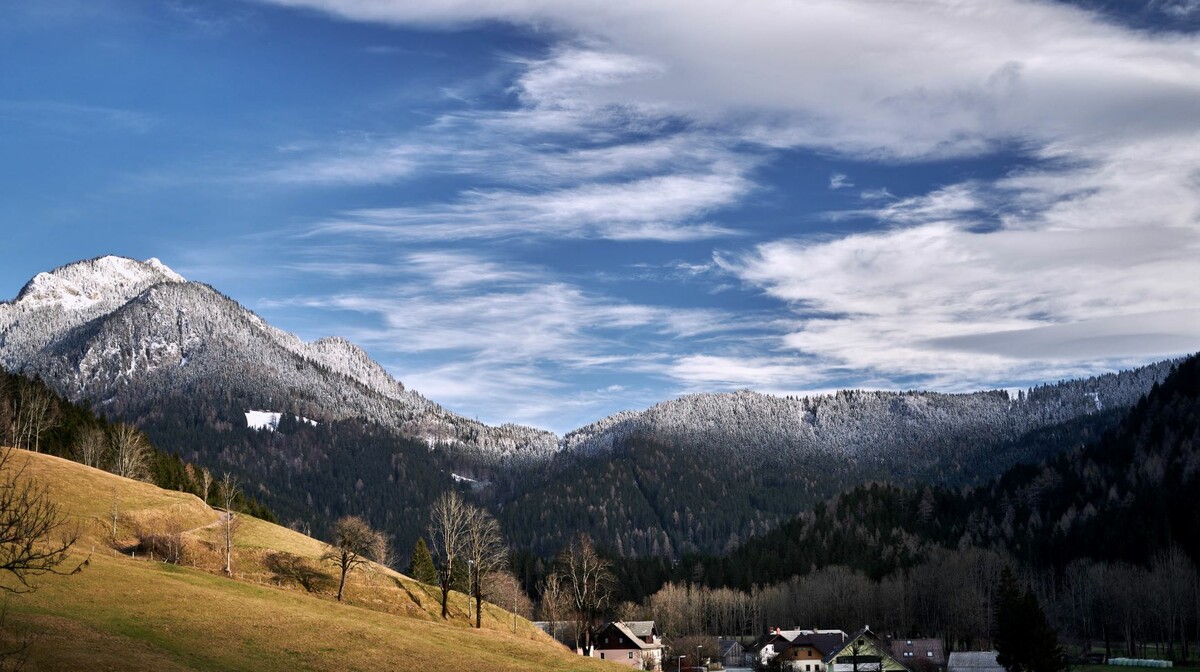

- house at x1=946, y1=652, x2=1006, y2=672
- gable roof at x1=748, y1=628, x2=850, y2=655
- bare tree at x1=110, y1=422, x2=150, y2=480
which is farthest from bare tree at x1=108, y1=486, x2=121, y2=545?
house at x1=946, y1=652, x2=1006, y2=672

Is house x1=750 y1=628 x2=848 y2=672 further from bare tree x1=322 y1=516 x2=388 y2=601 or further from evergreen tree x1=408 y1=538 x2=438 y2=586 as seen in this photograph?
bare tree x1=322 y1=516 x2=388 y2=601

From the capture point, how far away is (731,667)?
592 ft

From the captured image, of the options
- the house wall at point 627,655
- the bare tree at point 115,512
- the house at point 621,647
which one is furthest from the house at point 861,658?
the bare tree at point 115,512

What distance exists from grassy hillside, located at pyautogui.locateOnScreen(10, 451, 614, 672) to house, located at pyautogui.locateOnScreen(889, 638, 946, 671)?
64082 millimetres

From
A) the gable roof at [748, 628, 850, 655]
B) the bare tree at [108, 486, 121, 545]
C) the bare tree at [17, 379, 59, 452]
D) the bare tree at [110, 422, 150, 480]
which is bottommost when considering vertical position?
the gable roof at [748, 628, 850, 655]

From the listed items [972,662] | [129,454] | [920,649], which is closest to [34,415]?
[129,454]

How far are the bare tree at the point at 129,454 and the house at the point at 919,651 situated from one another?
373 feet

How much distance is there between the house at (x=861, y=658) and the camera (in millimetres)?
152400

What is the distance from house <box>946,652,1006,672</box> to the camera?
5883 inches

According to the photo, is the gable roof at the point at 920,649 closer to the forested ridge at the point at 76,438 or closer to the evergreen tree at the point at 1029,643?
the evergreen tree at the point at 1029,643

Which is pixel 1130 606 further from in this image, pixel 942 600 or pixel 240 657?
pixel 240 657

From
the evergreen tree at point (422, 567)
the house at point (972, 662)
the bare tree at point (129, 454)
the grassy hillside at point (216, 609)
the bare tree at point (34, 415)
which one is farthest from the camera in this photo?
the evergreen tree at point (422, 567)

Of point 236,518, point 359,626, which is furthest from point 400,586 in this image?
point 359,626

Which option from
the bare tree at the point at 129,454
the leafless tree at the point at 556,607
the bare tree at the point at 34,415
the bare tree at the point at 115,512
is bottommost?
the leafless tree at the point at 556,607
